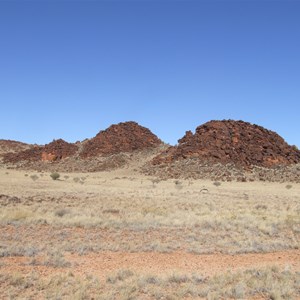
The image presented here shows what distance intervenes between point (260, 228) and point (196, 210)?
17.8 ft

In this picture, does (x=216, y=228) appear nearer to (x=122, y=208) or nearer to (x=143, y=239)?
(x=143, y=239)

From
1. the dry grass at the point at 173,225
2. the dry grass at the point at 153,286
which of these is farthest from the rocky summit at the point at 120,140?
the dry grass at the point at 153,286

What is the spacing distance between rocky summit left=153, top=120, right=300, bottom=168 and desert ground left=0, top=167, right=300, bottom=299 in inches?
1669

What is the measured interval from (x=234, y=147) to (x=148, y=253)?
5493 centimetres

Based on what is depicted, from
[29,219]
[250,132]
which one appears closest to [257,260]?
[29,219]

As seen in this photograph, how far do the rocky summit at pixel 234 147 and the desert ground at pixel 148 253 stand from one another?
42382 mm

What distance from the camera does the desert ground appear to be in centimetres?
865

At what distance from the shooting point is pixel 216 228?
16062 mm

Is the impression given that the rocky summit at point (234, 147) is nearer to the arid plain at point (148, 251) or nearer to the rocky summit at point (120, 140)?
the rocky summit at point (120, 140)

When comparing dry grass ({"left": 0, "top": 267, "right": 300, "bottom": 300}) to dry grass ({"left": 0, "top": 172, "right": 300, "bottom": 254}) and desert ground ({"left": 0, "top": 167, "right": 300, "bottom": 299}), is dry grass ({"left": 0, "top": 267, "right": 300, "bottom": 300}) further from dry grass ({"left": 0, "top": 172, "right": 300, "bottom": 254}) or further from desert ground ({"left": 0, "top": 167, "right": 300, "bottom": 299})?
dry grass ({"left": 0, "top": 172, "right": 300, "bottom": 254})

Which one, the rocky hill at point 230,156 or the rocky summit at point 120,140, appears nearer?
the rocky hill at point 230,156

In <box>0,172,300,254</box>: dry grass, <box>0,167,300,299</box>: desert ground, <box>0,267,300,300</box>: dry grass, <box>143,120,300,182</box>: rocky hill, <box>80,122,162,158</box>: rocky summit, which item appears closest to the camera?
<box>0,267,300,300</box>: dry grass

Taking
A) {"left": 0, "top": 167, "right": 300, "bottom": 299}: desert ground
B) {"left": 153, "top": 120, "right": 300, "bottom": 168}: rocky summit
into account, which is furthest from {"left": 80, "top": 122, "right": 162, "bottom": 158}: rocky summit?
{"left": 0, "top": 167, "right": 300, "bottom": 299}: desert ground

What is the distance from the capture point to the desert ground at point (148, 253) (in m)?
8.65
